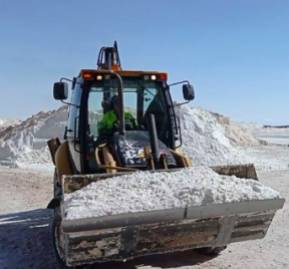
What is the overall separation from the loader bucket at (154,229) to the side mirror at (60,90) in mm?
1472

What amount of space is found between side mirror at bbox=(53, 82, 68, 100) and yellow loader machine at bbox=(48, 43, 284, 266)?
13 millimetres

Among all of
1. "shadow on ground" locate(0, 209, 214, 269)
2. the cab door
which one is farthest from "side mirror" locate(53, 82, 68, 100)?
"shadow on ground" locate(0, 209, 214, 269)

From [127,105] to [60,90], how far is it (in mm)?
942

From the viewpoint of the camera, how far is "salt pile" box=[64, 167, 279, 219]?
4355 millimetres

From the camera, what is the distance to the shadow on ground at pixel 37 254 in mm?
5621

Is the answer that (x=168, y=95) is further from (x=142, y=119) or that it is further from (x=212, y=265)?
(x=212, y=265)

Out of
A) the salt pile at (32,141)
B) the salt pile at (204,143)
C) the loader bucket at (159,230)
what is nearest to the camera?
the loader bucket at (159,230)

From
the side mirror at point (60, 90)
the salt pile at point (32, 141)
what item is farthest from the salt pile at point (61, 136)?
the side mirror at point (60, 90)

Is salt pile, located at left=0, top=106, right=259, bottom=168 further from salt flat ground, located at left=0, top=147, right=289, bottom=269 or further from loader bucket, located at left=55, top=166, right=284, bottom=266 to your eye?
loader bucket, located at left=55, top=166, right=284, bottom=266

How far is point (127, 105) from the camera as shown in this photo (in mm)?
6414

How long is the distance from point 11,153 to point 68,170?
47.1ft

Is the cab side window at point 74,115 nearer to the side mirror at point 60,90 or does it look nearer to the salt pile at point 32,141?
the side mirror at point 60,90

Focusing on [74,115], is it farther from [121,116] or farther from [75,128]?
[121,116]

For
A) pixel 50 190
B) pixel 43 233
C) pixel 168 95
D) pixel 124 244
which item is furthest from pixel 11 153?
pixel 124 244
